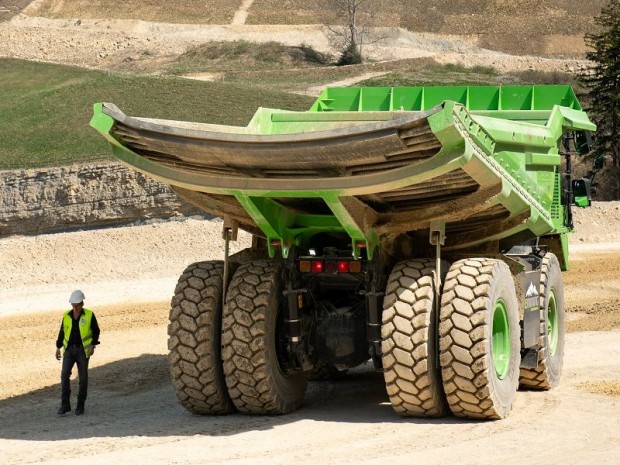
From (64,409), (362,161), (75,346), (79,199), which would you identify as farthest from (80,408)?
(79,199)

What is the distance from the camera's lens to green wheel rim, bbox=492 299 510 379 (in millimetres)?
10773

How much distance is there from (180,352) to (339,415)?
1.66 meters

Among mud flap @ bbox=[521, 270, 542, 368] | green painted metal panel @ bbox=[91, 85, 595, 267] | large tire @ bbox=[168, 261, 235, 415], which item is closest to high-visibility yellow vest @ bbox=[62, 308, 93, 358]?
large tire @ bbox=[168, 261, 235, 415]

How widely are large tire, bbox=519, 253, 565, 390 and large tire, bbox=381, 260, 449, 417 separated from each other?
2185 mm

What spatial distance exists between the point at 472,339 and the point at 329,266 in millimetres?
1550

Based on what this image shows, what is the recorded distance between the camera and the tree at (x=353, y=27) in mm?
69500

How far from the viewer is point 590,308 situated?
1914cm

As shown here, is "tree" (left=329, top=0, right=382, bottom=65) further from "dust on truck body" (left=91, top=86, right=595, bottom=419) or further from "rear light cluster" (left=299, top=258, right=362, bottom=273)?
"rear light cluster" (left=299, top=258, right=362, bottom=273)

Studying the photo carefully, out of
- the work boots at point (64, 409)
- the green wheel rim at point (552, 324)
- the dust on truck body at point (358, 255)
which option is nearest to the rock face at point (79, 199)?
the green wheel rim at point (552, 324)

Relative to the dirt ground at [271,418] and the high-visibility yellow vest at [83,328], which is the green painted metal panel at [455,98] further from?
the high-visibility yellow vest at [83,328]

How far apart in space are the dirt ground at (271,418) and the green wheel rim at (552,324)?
0.44m

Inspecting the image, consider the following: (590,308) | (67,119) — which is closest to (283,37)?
(67,119)

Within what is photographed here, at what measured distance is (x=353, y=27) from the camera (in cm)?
A: 7406

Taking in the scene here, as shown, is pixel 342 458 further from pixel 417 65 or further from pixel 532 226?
pixel 417 65
